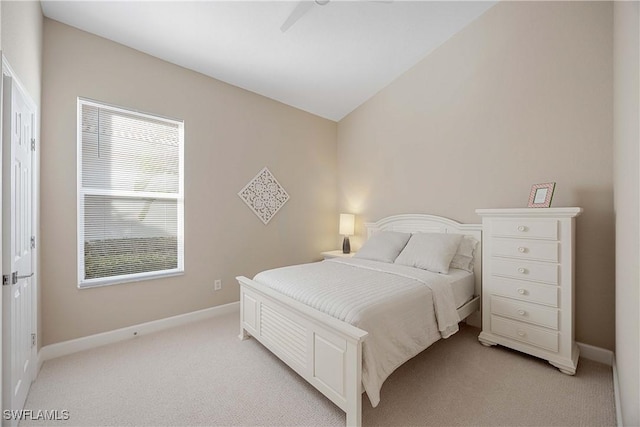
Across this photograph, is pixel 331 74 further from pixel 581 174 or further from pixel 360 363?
pixel 360 363

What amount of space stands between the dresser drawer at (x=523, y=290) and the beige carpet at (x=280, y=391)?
51cm

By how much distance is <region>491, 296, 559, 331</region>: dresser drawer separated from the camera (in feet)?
7.19

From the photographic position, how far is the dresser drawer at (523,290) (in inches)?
86.4

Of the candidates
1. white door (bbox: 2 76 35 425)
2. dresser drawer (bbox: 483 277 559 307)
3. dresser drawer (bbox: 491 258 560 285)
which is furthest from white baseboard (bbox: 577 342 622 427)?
white door (bbox: 2 76 35 425)

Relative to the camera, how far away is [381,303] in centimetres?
179

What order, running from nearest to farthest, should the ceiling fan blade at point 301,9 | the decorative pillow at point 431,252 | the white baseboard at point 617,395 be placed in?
the white baseboard at point 617,395 → the ceiling fan blade at point 301,9 → the decorative pillow at point 431,252

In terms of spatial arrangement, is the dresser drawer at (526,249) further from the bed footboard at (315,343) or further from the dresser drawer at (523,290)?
the bed footboard at (315,343)

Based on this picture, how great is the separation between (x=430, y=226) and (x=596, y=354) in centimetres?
175

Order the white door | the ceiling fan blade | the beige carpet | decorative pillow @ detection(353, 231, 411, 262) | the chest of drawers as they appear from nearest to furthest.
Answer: the white door
the beige carpet
the ceiling fan blade
the chest of drawers
decorative pillow @ detection(353, 231, 411, 262)

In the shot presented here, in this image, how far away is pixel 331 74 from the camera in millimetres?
3465

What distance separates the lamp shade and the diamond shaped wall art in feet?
3.18

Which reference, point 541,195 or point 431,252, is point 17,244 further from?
point 541,195

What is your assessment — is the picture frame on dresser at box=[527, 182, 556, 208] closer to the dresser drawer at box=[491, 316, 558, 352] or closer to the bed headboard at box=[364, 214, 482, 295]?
the bed headboard at box=[364, 214, 482, 295]

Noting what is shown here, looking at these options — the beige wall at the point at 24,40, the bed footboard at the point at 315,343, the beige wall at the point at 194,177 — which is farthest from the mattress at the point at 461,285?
the beige wall at the point at 24,40
